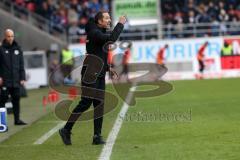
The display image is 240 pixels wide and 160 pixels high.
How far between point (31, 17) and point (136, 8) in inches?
233

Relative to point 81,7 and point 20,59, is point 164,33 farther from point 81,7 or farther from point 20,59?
point 20,59

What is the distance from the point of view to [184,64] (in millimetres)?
36719

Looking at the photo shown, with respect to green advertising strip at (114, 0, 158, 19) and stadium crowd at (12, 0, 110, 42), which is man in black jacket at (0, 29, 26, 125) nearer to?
stadium crowd at (12, 0, 110, 42)

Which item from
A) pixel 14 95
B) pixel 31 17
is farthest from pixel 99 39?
pixel 31 17

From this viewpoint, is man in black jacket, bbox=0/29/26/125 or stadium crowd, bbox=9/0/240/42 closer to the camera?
man in black jacket, bbox=0/29/26/125

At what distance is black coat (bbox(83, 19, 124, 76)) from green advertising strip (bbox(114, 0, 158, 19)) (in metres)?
28.4

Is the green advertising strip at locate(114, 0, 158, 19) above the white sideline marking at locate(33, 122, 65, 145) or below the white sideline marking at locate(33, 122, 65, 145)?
above

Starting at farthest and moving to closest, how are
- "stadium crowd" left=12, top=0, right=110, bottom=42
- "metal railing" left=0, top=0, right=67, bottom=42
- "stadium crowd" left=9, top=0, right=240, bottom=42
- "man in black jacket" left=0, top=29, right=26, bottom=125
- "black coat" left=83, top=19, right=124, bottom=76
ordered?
"stadium crowd" left=12, top=0, right=110, bottom=42, "stadium crowd" left=9, top=0, right=240, bottom=42, "metal railing" left=0, top=0, right=67, bottom=42, "man in black jacket" left=0, top=29, right=26, bottom=125, "black coat" left=83, top=19, right=124, bottom=76

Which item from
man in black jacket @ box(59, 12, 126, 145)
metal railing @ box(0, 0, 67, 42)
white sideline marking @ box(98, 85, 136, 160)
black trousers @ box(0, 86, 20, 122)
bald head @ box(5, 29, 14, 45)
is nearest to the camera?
A: white sideline marking @ box(98, 85, 136, 160)

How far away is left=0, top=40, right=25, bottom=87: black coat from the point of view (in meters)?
15.6

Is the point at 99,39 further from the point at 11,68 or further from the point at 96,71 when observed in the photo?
the point at 11,68

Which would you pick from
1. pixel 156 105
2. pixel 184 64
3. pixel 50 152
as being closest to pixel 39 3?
pixel 184 64

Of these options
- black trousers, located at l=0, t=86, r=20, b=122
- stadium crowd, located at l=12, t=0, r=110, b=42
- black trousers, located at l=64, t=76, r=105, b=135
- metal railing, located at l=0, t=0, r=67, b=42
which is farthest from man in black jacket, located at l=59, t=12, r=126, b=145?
stadium crowd, located at l=12, t=0, r=110, b=42

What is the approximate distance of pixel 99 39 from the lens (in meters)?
11.2
